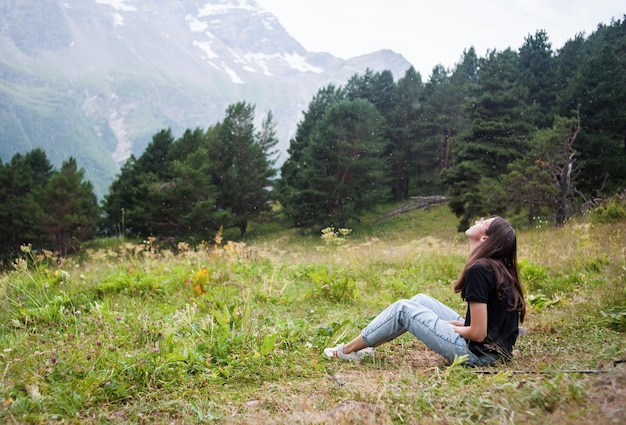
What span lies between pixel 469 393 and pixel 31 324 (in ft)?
13.7

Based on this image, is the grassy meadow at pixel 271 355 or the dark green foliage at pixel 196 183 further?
the dark green foliage at pixel 196 183

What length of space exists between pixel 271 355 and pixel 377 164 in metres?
24.3

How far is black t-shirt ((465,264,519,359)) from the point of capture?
3.07m

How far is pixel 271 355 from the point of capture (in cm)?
339

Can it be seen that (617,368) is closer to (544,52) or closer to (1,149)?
(544,52)

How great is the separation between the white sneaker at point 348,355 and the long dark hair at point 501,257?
95 centimetres

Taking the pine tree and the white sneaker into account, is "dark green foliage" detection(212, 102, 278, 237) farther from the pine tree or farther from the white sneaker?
the white sneaker

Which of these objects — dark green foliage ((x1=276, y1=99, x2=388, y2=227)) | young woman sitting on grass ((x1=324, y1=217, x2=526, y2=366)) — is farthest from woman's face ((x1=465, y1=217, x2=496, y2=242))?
dark green foliage ((x1=276, y1=99, x2=388, y2=227))

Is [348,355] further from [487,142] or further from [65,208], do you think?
[65,208]

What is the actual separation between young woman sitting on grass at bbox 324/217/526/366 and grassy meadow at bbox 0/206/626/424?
18 centimetres

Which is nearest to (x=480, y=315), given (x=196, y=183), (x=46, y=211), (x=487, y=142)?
(x=487, y=142)

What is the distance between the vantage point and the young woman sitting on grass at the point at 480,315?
3.06 metres

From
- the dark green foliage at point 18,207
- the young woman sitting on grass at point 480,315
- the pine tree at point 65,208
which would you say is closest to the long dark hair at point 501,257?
the young woman sitting on grass at point 480,315

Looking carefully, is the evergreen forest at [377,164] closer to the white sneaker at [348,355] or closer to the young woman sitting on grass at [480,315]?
the young woman sitting on grass at [480,315]
